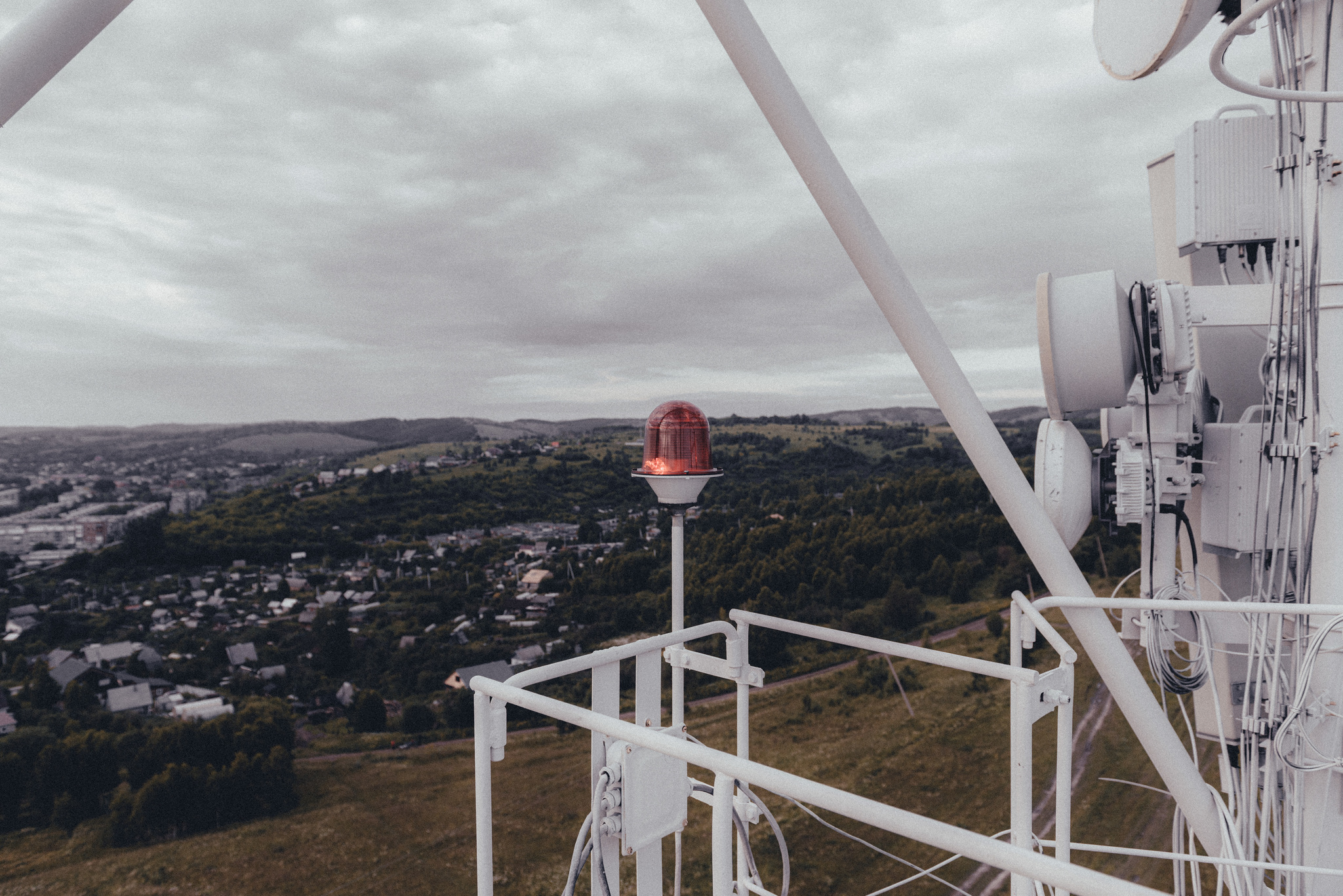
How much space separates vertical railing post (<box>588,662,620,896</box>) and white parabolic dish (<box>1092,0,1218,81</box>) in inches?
88.4

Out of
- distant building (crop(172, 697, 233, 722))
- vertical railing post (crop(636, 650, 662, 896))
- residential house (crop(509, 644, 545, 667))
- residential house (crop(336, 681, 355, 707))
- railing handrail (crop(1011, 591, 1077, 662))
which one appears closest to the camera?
railing handrail (crop(1011, 591, 1077, 662))

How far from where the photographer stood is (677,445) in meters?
2.08

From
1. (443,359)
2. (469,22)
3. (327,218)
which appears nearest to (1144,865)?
(469,22)

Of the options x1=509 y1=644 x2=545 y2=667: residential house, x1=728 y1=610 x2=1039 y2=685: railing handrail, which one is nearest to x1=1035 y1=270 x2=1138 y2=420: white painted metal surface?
x1=728 y1=610 x2=1039 y2=685: railing handrail

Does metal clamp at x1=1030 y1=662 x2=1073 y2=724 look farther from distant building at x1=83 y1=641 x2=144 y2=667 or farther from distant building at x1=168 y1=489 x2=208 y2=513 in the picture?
distant building at x1=168 y1=489 x2=208 y2=513

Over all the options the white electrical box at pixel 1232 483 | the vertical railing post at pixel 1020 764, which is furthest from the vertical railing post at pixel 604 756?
the white electrical box at pixel 1232 483

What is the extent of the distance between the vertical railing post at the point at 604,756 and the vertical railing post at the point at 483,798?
227 mm

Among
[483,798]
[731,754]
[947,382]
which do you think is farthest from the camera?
[947,382]

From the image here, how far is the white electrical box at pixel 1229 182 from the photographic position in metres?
2.45

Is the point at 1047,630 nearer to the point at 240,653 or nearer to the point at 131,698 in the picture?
the point at 240,653

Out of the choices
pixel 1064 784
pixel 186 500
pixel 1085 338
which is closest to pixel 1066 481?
pixel 1085 338

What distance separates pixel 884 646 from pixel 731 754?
1022mm

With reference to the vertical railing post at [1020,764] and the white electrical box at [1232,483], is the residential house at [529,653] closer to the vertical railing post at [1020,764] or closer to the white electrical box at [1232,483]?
the white electrical box at [1232,483]

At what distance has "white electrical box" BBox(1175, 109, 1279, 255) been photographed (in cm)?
245
